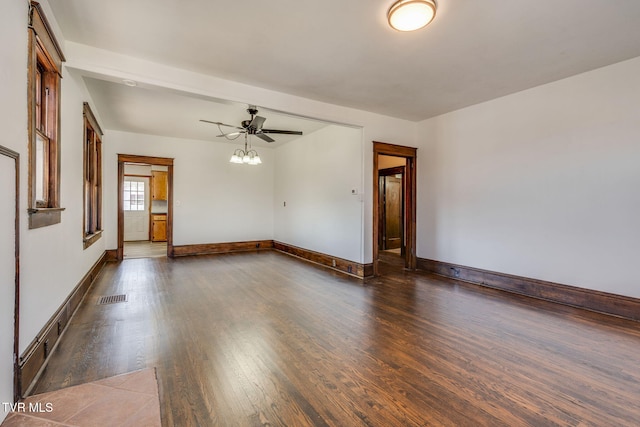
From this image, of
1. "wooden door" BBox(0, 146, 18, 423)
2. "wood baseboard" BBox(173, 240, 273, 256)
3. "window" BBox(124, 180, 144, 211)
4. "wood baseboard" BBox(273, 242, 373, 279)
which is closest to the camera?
"wooden door" BBox(0, 146, 18, 423)

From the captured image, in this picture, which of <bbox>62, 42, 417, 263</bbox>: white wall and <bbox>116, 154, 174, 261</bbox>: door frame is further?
<bbox>116, 154, 174, 261</bbox>: door frame

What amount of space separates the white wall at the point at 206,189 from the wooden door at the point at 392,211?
3229 millimetres

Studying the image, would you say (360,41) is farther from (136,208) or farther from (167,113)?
(136,208)

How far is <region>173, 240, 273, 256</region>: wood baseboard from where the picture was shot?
23.7ft

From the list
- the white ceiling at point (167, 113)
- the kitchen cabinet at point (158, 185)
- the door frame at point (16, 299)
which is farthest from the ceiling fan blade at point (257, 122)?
the kitchen cabinet at point (158, 185)

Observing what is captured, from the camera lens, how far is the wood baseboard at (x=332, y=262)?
513cm

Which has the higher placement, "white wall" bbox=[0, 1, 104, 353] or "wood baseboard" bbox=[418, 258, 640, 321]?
"white wall" bbox=[0, 1, 104, 353]

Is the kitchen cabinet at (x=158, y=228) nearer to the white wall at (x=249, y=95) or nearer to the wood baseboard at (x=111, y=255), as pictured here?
the wood baseboard at (x=111, y=255)

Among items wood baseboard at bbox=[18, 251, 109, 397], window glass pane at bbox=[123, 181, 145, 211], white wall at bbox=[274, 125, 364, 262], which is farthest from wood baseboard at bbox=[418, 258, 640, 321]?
window glass pane at bbox=[123, 181, 145, 211]

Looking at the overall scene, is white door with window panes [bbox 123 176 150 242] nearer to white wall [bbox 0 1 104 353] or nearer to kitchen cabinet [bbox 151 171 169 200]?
kitchen cabinet [bbox 151 171 169 200]

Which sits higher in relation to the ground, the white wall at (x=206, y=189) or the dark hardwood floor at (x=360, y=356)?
the white wall at (x=206, y=189)

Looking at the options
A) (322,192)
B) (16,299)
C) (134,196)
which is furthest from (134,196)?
(16,299)

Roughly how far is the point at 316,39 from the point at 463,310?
342 centimetres

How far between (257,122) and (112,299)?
3.13 metres
